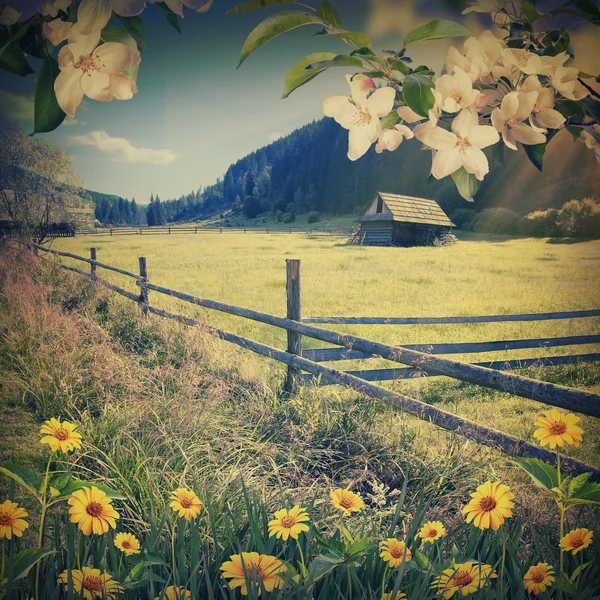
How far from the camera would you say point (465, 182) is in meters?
0.91

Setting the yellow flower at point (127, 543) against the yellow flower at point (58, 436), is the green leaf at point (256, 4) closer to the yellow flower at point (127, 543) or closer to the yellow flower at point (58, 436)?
the yellow flower at point (58, 436)

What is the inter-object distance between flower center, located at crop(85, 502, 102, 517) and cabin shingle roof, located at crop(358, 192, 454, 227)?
192 cm

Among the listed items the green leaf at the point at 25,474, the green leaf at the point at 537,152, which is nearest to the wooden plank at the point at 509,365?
the green leaf at the point at 537,152

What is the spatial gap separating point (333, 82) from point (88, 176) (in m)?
1.15

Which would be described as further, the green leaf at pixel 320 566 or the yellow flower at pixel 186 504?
the yellow flower at pixel 186 504

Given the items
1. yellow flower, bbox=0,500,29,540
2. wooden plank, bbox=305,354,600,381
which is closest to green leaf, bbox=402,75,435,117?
yellow flower, bbox=0,500,29,540

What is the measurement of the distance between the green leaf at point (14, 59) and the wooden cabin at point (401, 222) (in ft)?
5.91

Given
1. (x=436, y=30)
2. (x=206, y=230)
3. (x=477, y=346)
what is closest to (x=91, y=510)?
(x=436, y=30)

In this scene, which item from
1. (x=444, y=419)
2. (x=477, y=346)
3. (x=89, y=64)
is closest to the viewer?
(x=89, y=64)

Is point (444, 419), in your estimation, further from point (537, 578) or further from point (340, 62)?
point (340, 62)

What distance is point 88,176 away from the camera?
6.07ft

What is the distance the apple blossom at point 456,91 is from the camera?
84 cm

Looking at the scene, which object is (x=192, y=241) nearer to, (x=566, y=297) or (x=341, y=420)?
(x=341, y=420)

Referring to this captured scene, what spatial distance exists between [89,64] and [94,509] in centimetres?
111
